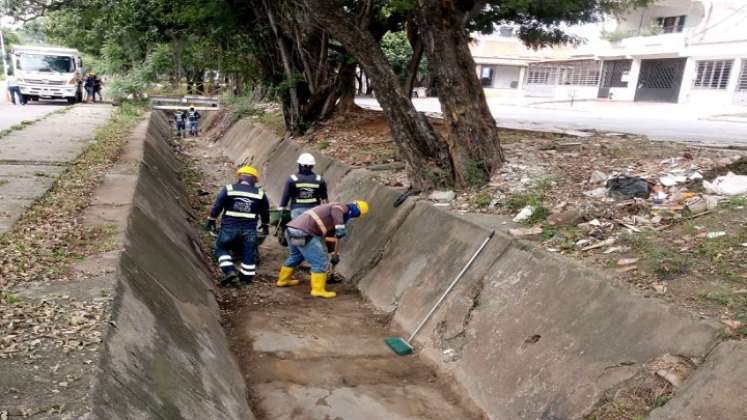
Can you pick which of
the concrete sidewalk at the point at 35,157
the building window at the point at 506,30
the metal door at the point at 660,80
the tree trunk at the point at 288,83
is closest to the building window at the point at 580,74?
the metal door at the point at 660,80

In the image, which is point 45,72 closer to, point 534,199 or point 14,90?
point 14,90

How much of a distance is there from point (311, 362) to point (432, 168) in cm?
335

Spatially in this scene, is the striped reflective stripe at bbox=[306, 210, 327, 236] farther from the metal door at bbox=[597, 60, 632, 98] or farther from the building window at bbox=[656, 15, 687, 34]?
the metal door at bbox=[597, 60, 632, 98]

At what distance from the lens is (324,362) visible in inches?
214

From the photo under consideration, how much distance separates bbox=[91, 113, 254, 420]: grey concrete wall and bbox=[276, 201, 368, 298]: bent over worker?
1.19 meters

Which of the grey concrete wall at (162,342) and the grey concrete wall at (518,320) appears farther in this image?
the grey concrete wall at (518,320)

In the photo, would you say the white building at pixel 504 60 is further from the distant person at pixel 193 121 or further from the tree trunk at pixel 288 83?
the tree trunk at pixel 288 83

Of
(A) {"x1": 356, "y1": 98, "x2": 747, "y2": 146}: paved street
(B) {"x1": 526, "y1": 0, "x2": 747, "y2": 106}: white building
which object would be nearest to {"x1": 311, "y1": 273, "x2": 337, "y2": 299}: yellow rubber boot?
(A) {"x1": 356, "y1": 98, "x2": 747, "y2": 146}: paved street

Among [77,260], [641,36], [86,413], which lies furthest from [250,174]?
[641,36]

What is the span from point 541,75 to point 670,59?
11698 millimetres

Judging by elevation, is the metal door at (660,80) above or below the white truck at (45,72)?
above

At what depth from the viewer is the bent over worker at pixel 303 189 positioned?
25.7 ft

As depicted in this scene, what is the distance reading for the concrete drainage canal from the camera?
3395mm

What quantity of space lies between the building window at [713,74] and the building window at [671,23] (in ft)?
11.5
